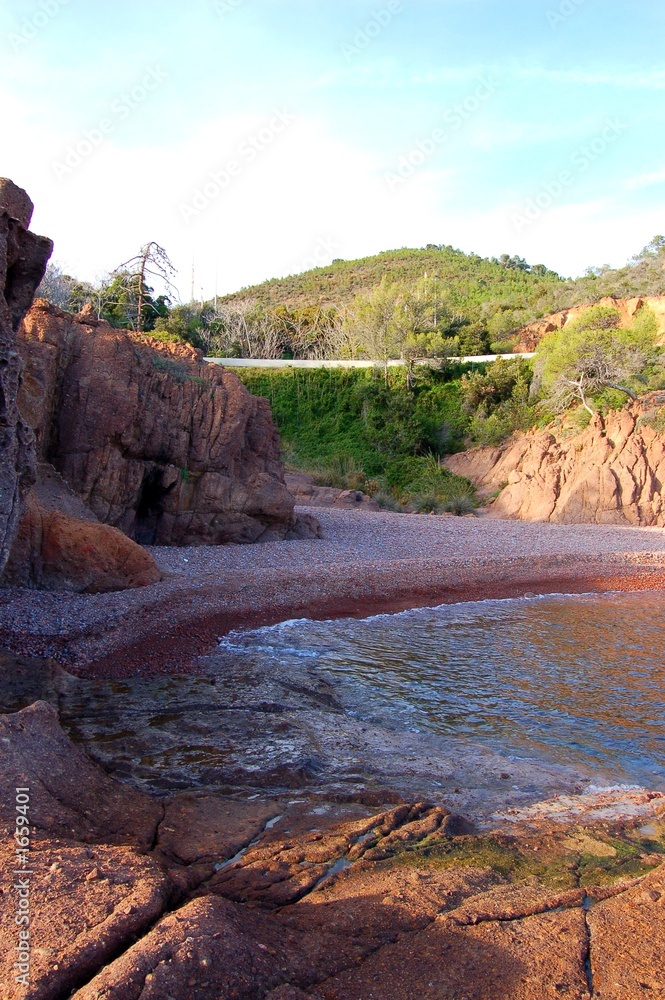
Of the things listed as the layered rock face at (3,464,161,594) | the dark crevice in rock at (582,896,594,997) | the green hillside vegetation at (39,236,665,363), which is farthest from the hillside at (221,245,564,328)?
the dark crevice in rock at (582,896,594,997)

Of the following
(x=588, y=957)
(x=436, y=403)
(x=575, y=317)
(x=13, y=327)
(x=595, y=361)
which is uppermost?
(x=575, y=317)

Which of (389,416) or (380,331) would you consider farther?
(380,331)

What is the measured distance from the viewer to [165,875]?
10.4 feet

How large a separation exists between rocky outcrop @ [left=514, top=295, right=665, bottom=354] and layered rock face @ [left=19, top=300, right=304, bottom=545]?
21349 mm

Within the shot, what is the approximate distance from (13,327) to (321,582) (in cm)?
602

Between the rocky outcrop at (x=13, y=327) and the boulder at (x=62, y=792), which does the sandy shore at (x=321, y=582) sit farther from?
the boulder at (x=62, y=792)

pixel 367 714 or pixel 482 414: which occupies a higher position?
pixel 482 414

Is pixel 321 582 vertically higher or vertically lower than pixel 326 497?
lower

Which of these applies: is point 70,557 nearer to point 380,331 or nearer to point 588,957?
point 588,957

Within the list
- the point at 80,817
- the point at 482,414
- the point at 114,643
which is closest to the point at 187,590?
the point at 114,643

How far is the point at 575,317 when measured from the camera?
112ft

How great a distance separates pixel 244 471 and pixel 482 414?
19437 mm

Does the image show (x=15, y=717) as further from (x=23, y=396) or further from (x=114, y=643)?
(x=23, y=396)
